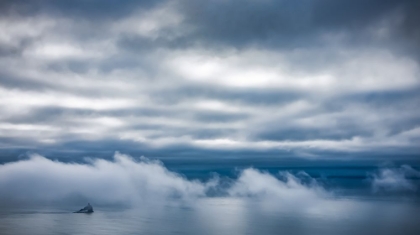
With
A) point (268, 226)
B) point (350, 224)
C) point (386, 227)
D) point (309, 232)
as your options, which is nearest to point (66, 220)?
point (268, 226)

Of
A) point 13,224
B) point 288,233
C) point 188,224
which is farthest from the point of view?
point 188,224

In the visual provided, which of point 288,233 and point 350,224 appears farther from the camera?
point 350,224

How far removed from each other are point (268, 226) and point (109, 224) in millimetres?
46856

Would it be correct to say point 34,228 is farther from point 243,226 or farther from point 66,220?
point 243,226

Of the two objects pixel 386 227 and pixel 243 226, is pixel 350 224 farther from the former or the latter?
pixel 243 226

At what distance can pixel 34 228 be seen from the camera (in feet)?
323

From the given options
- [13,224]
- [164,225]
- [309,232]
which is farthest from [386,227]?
[13,224]

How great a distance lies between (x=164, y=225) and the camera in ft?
360

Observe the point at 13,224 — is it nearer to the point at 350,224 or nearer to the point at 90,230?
the point at 90,230

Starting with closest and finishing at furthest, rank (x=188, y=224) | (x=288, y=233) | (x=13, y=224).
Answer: (x=288, y=233) → (x=13, y=224) → (x=188, y=224)

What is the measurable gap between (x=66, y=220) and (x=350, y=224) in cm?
8838

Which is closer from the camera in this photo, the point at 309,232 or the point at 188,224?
the point at 309,232

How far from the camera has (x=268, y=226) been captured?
109 m

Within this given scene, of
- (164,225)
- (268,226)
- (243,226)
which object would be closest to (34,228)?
(164,225)
